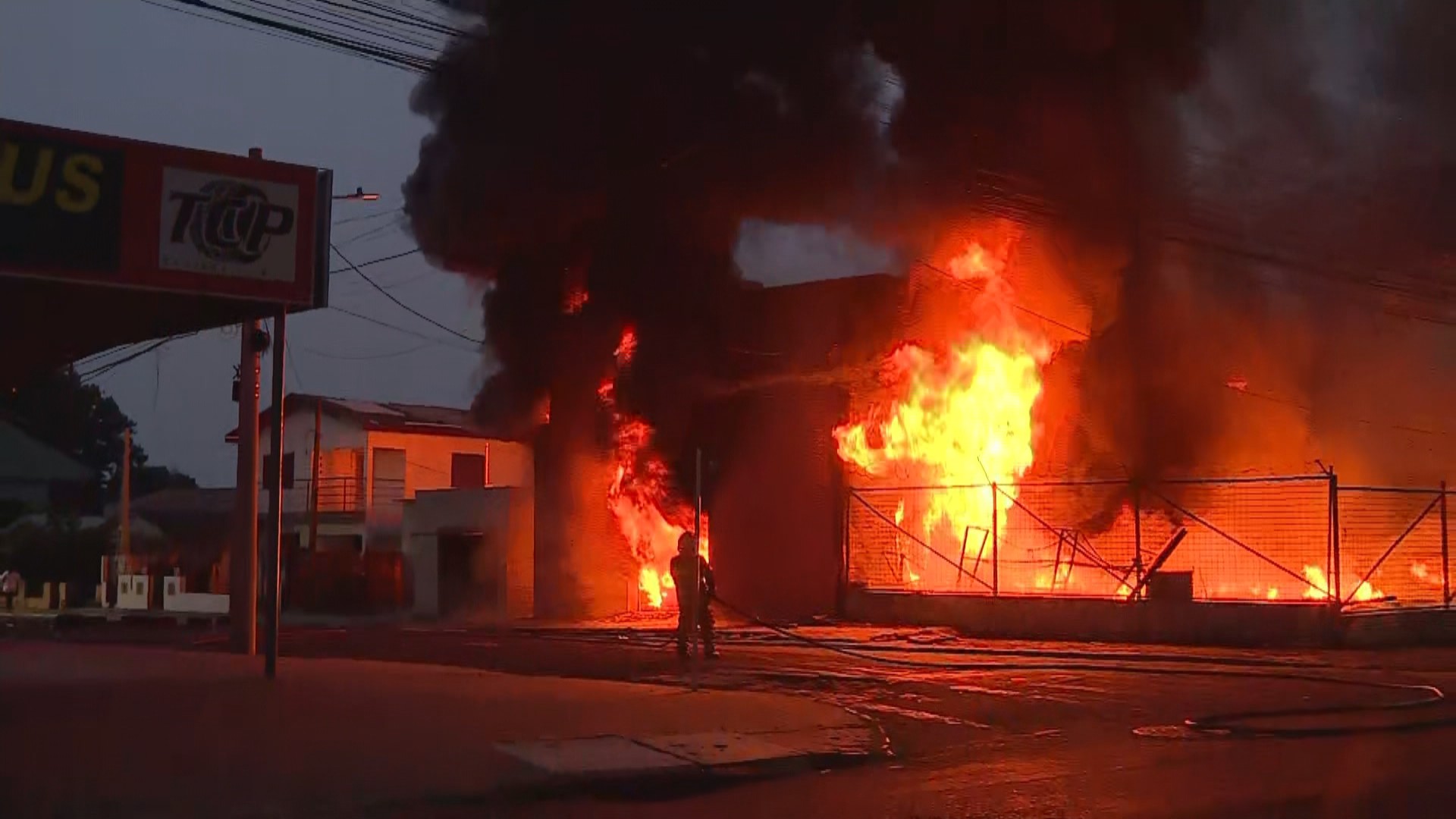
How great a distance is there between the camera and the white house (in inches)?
1603

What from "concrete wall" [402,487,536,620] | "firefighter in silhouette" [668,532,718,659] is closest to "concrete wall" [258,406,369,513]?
"concrete wall" [402,487,536,620]

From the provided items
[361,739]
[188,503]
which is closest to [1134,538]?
[361,739]

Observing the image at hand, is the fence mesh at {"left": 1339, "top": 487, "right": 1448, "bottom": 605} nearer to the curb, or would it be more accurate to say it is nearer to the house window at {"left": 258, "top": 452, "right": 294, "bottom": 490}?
the curb

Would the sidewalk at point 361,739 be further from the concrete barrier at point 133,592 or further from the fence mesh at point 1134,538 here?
the concrete barrier at point 133,592

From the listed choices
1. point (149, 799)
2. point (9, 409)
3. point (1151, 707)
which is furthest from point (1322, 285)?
point (9, 409)

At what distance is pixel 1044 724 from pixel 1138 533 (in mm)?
10338

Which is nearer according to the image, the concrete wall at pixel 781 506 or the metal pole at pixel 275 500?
the metal pole at pixel 275 500

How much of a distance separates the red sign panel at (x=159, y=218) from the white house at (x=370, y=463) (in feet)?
88.0

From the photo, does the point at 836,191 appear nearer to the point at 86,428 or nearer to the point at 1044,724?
the point at 1044,724

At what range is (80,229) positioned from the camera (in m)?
11.8

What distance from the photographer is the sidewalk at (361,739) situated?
8609mm

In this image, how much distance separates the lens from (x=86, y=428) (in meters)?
68.1

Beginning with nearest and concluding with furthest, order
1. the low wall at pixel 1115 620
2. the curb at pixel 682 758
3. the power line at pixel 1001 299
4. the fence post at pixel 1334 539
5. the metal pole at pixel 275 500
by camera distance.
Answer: the curb at pixel 682 758 → the metal pole at pixel 275 500 → the low wall at pixel 1115 620 → the fence post at pixel 1334 539 → the power line at pixel 1001 299

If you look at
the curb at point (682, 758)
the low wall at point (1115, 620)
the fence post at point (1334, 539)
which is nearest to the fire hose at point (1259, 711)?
the curb at point (682, 758)
